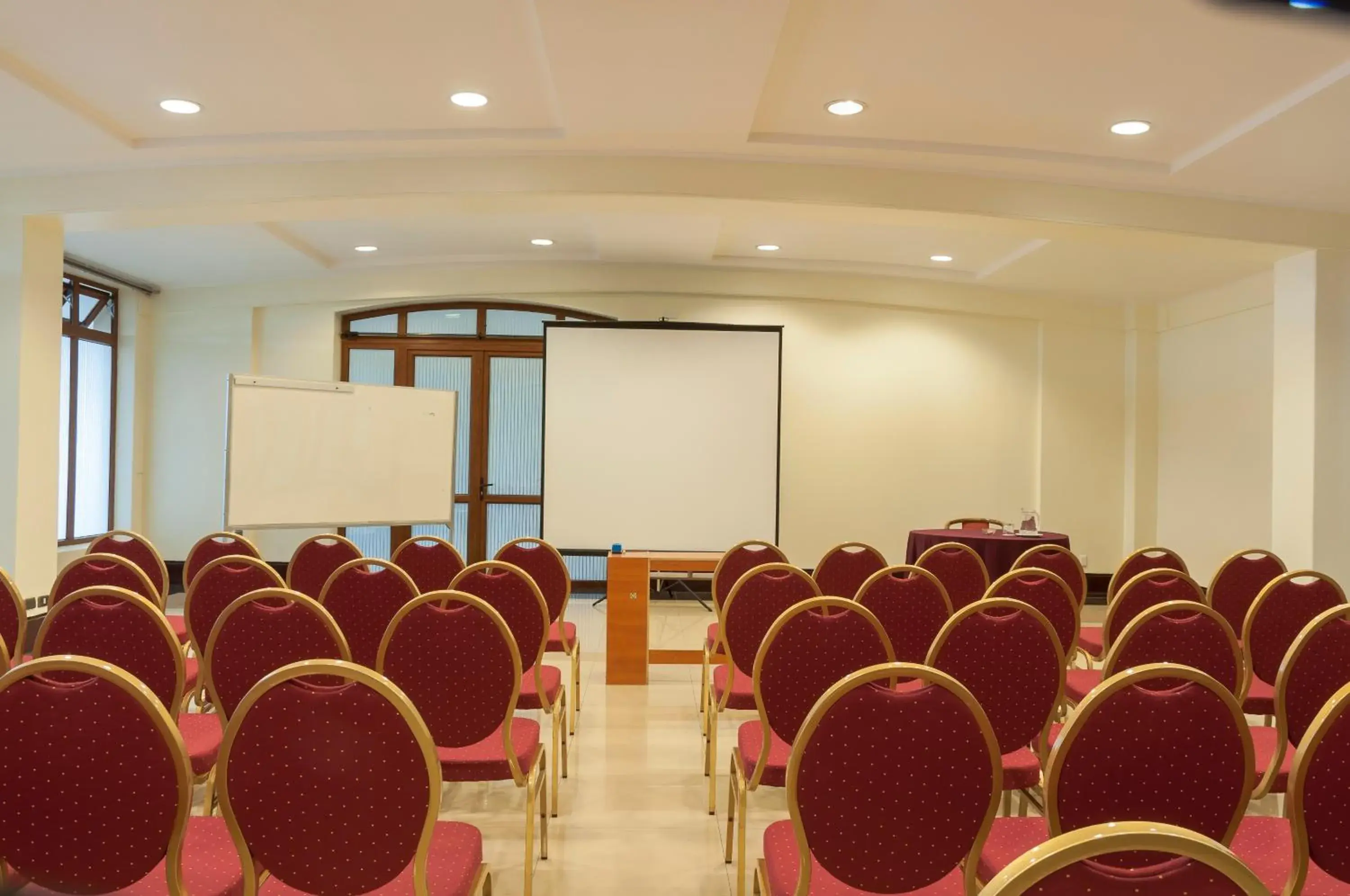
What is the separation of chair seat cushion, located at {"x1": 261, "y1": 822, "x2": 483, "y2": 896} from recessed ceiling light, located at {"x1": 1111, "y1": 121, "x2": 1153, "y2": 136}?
15.5 ft

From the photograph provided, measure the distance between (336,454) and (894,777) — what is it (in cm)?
640

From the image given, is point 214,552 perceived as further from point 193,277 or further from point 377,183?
point 193,277

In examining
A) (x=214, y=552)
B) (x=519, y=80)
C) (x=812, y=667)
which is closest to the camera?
(x=812, y=667)

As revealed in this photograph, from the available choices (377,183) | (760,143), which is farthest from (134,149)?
(760,143)

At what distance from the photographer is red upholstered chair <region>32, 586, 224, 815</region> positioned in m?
3.07

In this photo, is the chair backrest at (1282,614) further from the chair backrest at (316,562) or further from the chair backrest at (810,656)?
the chair backrest at (316,562)

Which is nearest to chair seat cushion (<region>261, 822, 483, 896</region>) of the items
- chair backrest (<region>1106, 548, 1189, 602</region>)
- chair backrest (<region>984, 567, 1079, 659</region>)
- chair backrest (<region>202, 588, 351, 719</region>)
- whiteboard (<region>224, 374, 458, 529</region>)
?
chair backrest (<region>202, 588, 351, 719</region>)

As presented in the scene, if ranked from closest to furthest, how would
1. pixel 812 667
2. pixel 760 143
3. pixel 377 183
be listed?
pixel 812 667 → pixel 760 143 → pixel 377 183

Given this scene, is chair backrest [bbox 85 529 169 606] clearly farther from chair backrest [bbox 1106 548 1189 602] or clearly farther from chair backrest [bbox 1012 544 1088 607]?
chair backrest [bbox 1106 548 1189 602]

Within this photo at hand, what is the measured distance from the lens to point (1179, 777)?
6.64 feet

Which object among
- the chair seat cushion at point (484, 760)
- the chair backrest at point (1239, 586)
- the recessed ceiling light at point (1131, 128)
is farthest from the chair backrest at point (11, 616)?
the recessed ceiling light at point (1131, 128)

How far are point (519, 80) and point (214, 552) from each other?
9.35 ft

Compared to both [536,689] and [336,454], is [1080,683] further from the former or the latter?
[336,454]

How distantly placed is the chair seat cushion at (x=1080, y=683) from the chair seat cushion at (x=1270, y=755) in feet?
2.05
